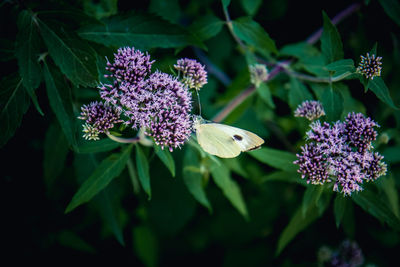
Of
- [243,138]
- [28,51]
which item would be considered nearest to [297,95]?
[243,138]

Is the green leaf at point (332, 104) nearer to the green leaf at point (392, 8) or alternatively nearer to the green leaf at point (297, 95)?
the green leaf at point (297, 95)

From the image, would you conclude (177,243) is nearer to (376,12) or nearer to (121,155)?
(121,155)

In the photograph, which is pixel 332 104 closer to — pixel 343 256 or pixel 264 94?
pixel 264 94

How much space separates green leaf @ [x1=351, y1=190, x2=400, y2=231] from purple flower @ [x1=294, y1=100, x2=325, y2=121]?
61 centimetres

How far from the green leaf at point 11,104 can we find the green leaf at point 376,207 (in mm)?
2209

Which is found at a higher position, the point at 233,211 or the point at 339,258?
the point at 233,211

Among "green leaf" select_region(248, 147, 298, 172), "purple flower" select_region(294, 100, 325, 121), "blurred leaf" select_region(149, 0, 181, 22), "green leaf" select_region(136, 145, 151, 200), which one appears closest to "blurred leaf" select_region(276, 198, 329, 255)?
"green leaf" select_region(248, 147, 298, 172)

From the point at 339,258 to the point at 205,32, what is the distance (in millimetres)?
3000

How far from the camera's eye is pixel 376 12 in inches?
119

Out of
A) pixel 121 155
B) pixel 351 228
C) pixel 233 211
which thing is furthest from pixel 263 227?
pixel 121 155

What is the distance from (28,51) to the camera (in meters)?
1.63

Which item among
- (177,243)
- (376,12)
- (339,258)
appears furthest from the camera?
(177,243)

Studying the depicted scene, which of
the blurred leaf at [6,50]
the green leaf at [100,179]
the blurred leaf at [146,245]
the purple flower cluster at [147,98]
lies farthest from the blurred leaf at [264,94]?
the blurred leaf at [146,245]

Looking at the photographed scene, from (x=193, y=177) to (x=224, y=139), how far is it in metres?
0.82
